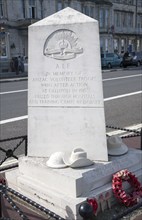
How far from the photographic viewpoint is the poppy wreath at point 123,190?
3.78 meters

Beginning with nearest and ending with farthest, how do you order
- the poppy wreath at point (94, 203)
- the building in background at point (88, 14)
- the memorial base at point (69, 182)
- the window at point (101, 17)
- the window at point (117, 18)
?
1. the poppy wreath at point (94, 203)
2. the memorial base at point (69, 182)
3. the building in background at point (88, 14)
4. the window at point (101, 17)
5. the window at point (117, 18)

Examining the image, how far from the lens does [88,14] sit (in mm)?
46219

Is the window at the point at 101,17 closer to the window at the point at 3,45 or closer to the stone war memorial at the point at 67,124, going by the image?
the window at the point at 3,45

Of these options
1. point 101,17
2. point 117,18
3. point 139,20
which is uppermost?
point 139,20

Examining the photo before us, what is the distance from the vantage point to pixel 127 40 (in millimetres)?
55094

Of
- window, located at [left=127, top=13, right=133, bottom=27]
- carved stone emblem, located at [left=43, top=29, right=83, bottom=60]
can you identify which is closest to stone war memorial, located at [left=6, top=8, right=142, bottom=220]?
carved stone emblem, located at [left=43, top=29, right=83, bottom=60]

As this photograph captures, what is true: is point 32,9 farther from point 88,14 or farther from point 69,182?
point 69,182

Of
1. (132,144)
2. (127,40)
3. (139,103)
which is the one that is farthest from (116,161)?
(127,40)

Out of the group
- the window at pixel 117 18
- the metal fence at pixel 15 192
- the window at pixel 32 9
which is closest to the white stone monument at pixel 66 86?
the metal fence at pixel 15 192

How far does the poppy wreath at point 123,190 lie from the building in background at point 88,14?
92.4 ft

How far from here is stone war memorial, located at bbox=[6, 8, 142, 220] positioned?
3812mm

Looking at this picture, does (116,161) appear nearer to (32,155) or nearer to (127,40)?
(32,155)

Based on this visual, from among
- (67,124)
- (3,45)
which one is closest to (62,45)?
(67,124)

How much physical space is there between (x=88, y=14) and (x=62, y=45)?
44335 mm
